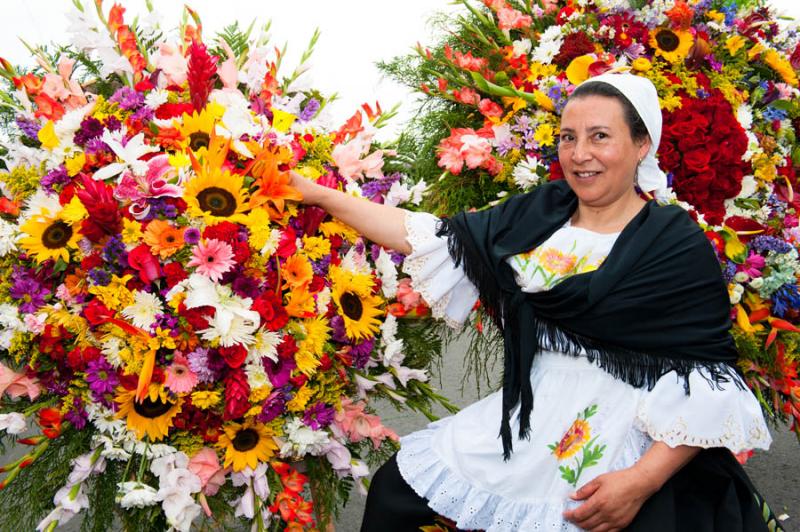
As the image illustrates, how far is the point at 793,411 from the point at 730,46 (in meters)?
1.43

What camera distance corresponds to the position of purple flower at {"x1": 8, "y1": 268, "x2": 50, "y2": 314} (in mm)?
2094

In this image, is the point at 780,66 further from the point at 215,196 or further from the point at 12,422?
the point at 12,422

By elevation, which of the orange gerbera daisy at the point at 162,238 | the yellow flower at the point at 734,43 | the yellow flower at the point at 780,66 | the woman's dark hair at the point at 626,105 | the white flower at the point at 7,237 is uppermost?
the yellow flower at the point at 734,43

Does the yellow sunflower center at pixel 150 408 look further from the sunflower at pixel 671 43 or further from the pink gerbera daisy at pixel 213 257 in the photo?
the sunflower at pixel 671 43

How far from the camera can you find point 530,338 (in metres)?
1.99

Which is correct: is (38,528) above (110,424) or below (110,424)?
below

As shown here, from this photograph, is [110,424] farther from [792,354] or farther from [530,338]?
[792,354]

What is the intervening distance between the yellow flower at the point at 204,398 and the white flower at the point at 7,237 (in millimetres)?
704

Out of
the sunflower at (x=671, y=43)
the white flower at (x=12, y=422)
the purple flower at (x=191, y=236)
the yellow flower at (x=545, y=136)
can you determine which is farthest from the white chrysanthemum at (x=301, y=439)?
the sunflower at (x=671, y=43)

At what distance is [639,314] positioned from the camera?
73.5 inches

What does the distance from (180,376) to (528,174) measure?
1461 mm

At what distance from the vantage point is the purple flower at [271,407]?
82.7 inches

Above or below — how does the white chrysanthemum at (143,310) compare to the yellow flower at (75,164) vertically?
below

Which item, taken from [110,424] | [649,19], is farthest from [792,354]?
[110,424]
